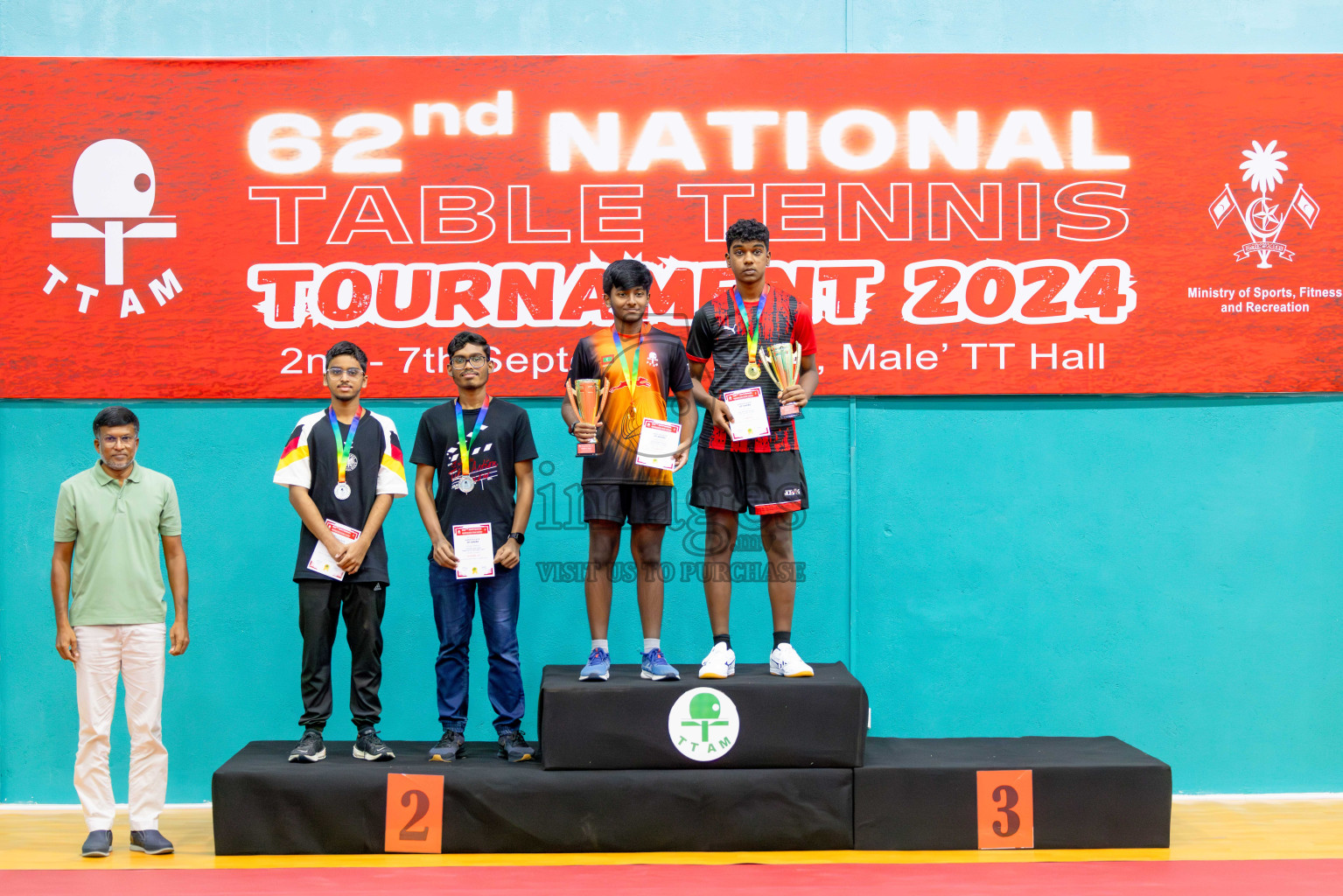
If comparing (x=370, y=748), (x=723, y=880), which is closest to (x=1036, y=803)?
(x=723, y=880)

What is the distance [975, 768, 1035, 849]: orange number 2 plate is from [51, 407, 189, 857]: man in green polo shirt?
275 cm

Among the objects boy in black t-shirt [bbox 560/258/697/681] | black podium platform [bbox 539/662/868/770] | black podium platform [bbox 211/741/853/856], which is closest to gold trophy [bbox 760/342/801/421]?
boy in black t-shirt [bbox 560/258/697/681]

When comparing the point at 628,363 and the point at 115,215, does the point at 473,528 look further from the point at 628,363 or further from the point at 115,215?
the point at 115,215

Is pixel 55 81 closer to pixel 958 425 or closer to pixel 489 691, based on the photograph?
pixel 489 691

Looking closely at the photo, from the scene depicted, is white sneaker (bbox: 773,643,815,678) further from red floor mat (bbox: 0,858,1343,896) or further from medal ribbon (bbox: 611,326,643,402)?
medal ribbon (bbox: 611,326,643,402)

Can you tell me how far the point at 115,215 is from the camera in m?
4.32

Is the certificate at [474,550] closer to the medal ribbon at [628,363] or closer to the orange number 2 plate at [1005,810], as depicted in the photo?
the medal ribbon at [628,363]

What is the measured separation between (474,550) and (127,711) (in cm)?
127

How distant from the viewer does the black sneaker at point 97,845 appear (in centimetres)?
347

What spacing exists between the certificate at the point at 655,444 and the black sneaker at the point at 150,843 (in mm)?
2060

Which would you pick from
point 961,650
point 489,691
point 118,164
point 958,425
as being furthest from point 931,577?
point 118,164

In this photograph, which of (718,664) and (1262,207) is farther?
(1262,207)

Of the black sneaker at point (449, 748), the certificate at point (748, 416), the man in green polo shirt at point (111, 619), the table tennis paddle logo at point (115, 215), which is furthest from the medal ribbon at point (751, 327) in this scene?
the table tennis paddle logo at point (115, 215)

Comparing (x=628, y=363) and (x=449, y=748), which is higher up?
(x=628, y=363)
